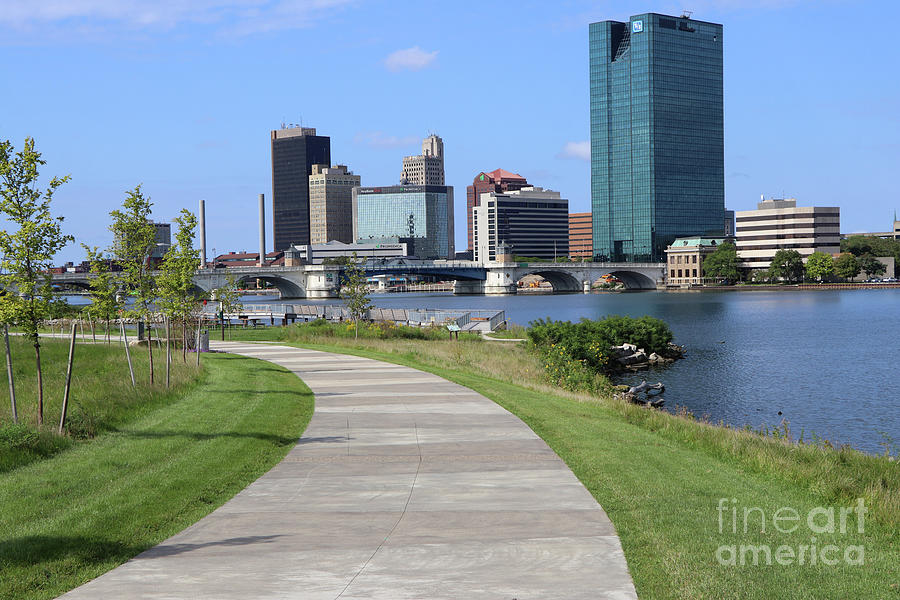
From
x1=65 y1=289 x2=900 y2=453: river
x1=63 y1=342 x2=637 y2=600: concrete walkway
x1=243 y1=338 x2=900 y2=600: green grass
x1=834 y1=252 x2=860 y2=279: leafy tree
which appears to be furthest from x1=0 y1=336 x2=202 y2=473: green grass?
x1=834 y1=252 x2=860 y2=279: leafy tree

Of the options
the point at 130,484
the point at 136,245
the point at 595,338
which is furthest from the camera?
the point at 595,338

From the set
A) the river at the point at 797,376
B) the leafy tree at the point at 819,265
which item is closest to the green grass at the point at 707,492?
the river at the point at 797,376

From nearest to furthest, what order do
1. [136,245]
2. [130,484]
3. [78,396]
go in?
[130,484]
[78,396]
[136,245]

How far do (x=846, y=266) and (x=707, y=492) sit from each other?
7725 inches

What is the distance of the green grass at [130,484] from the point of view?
9695mm

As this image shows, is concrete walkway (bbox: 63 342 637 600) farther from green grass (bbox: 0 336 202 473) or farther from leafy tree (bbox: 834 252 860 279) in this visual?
leafy tree (bbox: 834 252 860 279)

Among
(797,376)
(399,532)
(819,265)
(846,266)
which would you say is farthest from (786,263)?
(399,532)

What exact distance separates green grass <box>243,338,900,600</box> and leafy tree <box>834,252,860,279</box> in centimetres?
18457

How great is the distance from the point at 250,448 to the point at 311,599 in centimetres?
820

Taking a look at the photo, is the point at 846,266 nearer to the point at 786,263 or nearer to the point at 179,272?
the point at 786,263

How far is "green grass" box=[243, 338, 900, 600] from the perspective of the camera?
28.8 feet

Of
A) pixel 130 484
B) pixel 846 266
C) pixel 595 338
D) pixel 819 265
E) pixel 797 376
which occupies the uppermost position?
pixel 819 265

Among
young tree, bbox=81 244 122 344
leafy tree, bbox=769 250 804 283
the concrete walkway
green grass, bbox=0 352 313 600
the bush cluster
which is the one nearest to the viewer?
the concrete walkway

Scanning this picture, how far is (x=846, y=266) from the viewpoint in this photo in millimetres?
191250
